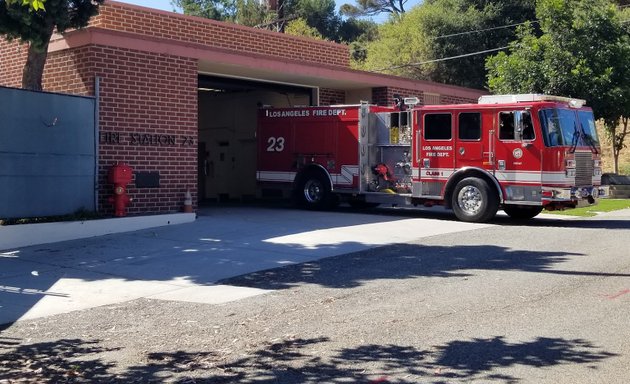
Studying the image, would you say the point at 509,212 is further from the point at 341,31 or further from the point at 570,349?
the point at 341,31

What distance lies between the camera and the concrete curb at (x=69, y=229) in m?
12.9

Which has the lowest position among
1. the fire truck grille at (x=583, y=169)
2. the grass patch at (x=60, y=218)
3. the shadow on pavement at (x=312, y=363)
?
the shadow on pavement at (x=312, y=363)

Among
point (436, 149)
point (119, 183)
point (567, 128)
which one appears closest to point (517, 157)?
point (567, 128)

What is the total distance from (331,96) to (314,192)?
13.1 ft

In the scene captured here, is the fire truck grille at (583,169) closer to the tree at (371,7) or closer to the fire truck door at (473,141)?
the fire truck door at (473,141)

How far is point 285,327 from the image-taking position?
303 inches

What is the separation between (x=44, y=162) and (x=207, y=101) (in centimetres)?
1143

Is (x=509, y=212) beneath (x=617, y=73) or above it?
beneath

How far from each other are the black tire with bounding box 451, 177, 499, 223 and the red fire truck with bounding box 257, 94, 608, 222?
22 mm

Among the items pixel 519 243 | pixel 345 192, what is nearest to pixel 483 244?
pixel 519 243

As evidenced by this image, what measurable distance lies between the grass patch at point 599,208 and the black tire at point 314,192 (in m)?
5.85

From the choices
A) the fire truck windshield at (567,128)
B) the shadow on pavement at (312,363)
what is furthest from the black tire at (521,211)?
the shadow on pavement at (312,363)

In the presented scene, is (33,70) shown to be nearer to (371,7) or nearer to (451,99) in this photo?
(451,99)

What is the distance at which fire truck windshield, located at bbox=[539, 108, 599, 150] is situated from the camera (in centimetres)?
1554
